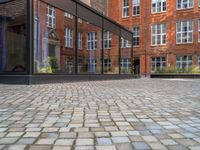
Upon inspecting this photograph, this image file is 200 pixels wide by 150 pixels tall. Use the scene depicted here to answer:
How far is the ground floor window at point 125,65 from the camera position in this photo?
938 inches

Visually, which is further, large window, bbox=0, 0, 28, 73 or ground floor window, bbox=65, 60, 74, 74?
ground floor window, bbox=65, 60, 74, 74

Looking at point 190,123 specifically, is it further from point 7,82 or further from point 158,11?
point 158,11

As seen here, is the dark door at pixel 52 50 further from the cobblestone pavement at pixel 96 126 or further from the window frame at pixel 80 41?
the cobblestone pavement at pixel 96 126

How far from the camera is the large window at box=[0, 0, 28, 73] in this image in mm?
11680

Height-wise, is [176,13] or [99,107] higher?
[176,13]

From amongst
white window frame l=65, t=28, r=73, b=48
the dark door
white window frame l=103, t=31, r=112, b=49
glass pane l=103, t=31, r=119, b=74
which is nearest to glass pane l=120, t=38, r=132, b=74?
glass pane l=103, t=31, r=119, b=74

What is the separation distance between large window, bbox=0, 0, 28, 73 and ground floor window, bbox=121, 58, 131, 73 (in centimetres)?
1237

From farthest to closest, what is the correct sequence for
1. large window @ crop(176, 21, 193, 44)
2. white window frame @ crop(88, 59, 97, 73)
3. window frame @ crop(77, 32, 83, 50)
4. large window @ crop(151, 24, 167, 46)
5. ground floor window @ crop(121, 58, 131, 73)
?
large window @ crop(151, 24, 167, 46), large window @ crop(176, 21, 193, 44), ground floor window @ crop(121, 58, 131, 73), white window frame @ crop(88, 59, 97, 73), window frame @ crop(77, 32, 83, 50)

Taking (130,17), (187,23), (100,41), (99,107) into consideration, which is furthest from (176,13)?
(99,107)

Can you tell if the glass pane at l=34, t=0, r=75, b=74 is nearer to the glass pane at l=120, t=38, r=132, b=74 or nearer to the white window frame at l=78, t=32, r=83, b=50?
the white window frame at l=78, t=32, r=83, b=50

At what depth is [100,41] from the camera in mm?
19266

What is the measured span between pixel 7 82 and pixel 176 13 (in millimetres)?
30758

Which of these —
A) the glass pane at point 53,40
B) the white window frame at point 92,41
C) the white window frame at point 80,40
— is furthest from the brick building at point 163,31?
the glass pane at point 53,40

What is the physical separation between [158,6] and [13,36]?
101 ft
